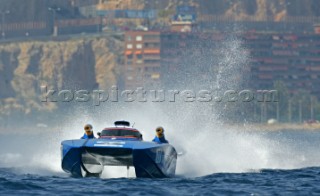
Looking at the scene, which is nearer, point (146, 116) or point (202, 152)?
point (202, 152)

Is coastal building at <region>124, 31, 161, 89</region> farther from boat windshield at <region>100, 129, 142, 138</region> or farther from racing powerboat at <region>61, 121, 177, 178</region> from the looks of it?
racing powerboat at <region>61, 121, 177, 178</region>

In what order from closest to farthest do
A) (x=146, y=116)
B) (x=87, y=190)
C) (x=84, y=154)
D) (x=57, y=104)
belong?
(x=87, y=190)
(x=84, y=154)
(x=146, y=116)
(x=57, y=104)

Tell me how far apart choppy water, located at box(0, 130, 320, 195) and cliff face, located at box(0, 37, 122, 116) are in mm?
133952

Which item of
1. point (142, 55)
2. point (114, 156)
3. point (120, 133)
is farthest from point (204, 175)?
point (142, 55)

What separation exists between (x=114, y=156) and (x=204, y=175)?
16.9ft

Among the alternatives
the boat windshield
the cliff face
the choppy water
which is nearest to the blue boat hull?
the choppy water

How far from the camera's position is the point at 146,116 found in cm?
5388

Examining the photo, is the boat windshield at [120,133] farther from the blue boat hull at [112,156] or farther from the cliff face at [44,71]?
the cliff face at [44,71]

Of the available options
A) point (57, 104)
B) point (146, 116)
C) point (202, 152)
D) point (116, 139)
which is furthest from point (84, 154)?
point (57, 104)

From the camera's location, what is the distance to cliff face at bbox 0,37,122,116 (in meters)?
188

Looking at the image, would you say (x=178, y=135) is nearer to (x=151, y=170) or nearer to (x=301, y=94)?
(x=151, y=170)

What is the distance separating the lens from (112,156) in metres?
38.6

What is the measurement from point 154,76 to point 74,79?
17142mm

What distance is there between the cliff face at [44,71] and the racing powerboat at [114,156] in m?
143
